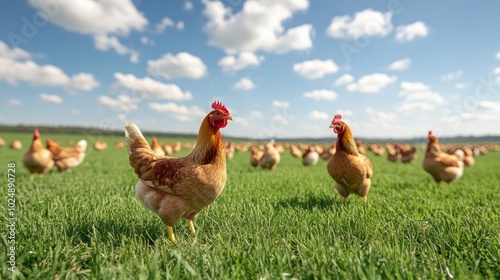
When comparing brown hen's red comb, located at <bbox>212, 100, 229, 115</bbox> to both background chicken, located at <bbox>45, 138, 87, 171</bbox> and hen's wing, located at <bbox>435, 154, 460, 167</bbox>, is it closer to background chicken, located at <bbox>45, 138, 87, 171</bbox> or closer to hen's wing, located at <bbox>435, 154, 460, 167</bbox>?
hen's wing, located at <bbox>435, 154, 460, 167</bbox>

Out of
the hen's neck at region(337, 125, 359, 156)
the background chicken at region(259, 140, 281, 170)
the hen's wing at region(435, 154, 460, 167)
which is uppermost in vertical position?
the hen's neck at region(337, 125, 359, 156)

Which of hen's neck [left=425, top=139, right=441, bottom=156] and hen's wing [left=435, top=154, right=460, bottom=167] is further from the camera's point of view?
hen's neck [left=425, top=139, right=441, bottom=156]

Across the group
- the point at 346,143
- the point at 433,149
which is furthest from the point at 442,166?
the point at 346,143

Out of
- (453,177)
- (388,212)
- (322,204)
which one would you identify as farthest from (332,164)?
(453,177)

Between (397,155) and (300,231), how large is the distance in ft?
64.9

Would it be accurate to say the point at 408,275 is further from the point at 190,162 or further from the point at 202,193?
the point at 190,162

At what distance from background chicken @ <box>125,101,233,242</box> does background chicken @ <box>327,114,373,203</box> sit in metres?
2.42

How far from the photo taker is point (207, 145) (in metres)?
2.93

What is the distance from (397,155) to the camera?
19688mm

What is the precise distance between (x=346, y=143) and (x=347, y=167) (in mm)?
476

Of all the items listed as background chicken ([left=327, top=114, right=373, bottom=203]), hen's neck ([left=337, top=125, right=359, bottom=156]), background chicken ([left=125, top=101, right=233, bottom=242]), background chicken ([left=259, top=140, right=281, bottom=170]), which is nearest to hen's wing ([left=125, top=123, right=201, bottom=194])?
background chicken ([left=125, top=101, right=233, bottom=242])

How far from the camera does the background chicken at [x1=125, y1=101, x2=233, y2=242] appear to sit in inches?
106

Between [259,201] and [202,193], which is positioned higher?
[202,193]

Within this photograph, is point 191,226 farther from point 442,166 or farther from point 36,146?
point 36,146
